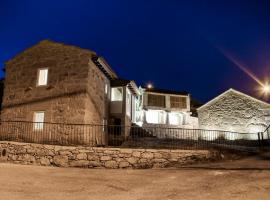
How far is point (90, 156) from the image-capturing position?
14.3 meters

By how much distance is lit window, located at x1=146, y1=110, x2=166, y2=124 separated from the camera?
35875 millimetres

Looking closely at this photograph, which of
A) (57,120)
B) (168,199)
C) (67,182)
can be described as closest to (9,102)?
(57,120)

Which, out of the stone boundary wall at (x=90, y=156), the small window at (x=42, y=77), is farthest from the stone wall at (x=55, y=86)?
the stone boundary wall at (x=90, y=156)

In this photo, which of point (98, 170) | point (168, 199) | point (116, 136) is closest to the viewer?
point (168, 199)

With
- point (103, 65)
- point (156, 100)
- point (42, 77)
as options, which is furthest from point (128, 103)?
point (156, 100)

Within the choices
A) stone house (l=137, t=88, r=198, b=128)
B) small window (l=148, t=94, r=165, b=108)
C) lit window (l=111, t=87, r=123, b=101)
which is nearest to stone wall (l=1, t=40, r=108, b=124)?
lit window (l=111, t=87, r=123, b=101)

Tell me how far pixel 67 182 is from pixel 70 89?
28.1 feet

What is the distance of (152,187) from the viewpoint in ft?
31.7

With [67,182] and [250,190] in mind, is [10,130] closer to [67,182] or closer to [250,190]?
[67,182]

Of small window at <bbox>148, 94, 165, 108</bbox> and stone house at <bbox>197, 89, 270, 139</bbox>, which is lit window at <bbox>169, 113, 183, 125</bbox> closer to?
small window at <bbox>148, 94, 165, 108</bbox>

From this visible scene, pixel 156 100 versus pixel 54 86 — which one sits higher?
pixel 156 100

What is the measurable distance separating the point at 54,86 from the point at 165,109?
20.1 metres

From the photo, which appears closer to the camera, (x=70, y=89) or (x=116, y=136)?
(x=70, y=89)

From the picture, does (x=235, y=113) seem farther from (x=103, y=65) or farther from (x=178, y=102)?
(x=103, y=65)
